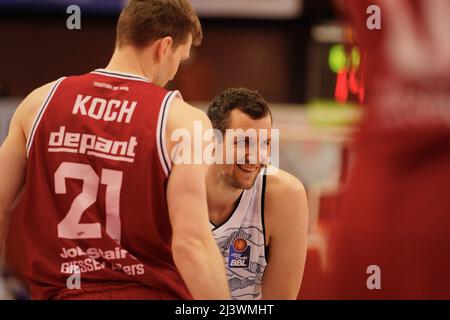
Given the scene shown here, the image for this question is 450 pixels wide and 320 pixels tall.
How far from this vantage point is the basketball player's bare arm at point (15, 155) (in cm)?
228

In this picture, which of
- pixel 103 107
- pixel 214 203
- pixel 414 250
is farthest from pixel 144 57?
pixel 414 250

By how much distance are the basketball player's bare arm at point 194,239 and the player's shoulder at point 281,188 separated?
76 cm

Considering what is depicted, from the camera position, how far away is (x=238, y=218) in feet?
9.12

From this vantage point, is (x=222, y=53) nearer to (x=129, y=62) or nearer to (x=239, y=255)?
(x=239, y=255)

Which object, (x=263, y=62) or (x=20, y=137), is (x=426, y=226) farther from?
(x=263, y=62)

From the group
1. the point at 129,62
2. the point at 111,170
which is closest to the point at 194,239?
the point at 111,170

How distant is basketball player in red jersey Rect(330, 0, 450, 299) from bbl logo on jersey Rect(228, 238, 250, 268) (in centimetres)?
167

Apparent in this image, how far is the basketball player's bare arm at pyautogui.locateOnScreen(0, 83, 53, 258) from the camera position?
2275 mm

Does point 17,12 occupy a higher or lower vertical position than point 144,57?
higher

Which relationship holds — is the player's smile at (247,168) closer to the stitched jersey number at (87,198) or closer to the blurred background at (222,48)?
the stitched jersey number at (87,198)

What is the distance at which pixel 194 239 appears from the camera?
204 centimetres

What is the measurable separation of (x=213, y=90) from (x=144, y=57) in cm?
666

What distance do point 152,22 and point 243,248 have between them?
95cm
